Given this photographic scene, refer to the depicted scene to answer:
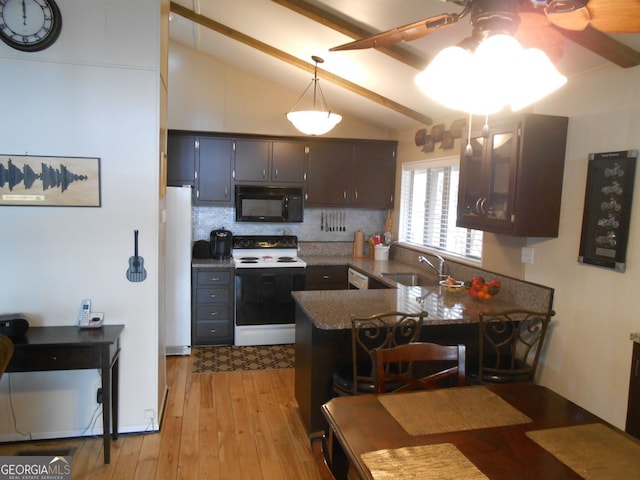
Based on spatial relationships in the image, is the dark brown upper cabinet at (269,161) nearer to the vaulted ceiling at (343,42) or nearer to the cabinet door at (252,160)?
the cabinet door at (252,160)

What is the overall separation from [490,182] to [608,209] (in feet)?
2.37

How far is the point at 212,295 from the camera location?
451 centimetres

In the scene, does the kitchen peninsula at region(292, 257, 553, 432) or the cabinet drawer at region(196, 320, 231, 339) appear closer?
the kitchen peninsula at region(292, 257, 553, 432)

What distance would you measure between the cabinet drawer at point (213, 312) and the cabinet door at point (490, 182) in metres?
2.48

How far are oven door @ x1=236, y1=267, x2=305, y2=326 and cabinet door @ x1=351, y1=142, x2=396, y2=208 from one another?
3.93 ft

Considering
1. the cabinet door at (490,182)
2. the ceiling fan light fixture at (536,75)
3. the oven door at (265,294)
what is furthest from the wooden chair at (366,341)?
the oven door at (265,294)

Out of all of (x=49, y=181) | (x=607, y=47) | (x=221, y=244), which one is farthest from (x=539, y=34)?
(x=221, y=244)

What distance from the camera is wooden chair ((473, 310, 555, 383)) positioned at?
2568 mm

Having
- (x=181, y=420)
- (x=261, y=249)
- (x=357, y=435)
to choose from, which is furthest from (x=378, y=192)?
(x=357, y=435)

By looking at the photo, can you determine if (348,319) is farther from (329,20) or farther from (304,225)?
(304,225)

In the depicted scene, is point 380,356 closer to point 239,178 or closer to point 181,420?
point 181,420

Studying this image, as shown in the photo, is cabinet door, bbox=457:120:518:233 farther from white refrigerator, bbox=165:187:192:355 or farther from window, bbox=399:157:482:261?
white refrigerator, bbox=165:187:192:355

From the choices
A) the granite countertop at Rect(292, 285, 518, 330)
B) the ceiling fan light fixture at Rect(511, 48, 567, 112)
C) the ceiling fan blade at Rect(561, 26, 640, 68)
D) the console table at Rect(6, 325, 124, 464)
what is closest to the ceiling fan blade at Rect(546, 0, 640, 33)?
the ceiling fan light fixture at Rect(511, 48, 567, 112)

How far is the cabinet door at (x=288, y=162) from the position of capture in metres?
4.98
